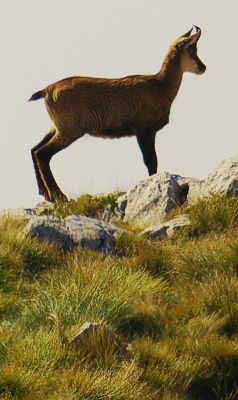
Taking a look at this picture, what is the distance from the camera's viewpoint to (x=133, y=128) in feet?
49.9

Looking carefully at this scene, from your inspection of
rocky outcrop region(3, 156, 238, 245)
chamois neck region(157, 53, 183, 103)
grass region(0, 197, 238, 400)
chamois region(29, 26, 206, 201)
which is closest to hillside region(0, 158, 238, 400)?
grass region(0, 197, 238, 400)

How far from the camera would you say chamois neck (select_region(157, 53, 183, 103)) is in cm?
1557

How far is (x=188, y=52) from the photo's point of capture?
15.7 m

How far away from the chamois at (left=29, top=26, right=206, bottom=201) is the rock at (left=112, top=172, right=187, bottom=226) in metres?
1.31

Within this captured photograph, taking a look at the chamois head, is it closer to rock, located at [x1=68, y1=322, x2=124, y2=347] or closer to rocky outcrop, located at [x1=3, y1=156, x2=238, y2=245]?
rocky outcrop, located at [x1=3, y1=156, x2=238, y2=245]

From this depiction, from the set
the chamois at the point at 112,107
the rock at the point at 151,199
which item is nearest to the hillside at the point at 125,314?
the rock at the point at 151,199

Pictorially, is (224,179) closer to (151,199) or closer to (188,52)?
(151,199)

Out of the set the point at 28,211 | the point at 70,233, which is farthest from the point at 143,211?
the point at 70,233

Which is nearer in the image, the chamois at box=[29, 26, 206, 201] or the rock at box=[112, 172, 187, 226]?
the rock at box=[112, 172, 187, 226]

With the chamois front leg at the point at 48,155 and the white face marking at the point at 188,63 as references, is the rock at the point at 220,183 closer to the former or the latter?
the chamois front leg at the point at 48,155

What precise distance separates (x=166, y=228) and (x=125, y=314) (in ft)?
9.33

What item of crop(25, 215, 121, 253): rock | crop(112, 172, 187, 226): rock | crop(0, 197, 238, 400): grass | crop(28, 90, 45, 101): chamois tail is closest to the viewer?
crop(0, 197, 238, 400): grass

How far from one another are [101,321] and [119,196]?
567cm

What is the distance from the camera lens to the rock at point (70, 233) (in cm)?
1127
